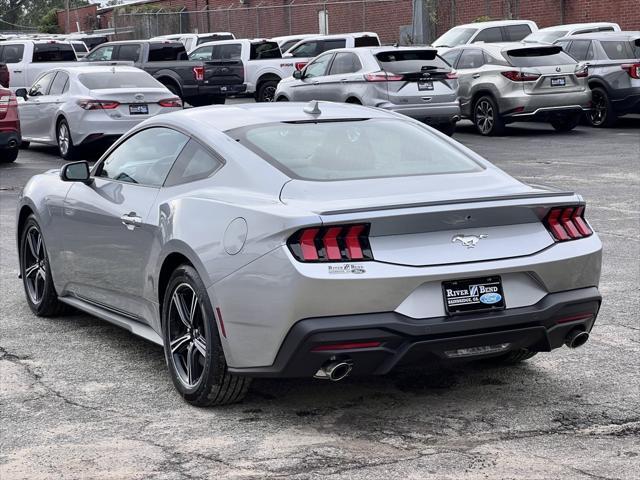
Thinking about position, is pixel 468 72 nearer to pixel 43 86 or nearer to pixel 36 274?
pixel 43 86

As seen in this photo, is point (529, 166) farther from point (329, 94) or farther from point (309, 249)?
point (309, 249)

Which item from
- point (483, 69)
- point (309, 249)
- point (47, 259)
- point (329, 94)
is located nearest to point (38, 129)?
point (329, 94)

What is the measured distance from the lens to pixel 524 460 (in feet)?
16.5

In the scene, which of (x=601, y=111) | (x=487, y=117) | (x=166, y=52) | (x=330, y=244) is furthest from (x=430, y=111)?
(x=330, y=244)

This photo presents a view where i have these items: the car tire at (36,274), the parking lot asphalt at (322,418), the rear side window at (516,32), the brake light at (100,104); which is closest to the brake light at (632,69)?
the rear side window at (516,32)

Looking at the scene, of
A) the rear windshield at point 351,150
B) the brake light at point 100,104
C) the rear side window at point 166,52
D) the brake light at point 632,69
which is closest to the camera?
the rear windshield at point 351,150

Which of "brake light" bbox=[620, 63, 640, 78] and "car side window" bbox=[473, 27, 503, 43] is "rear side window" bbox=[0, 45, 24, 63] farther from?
"brake light" bbox=[620, 63, 640, 78]

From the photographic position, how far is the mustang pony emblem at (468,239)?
18.0 feet

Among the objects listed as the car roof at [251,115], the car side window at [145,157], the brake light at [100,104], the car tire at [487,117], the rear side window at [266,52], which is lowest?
the car tire at [487,117]

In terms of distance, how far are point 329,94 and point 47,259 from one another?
15.4m

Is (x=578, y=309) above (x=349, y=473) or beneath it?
above

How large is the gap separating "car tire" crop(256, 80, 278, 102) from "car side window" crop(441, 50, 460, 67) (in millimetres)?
9074

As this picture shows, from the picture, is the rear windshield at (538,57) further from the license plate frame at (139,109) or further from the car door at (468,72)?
the license plate frame at (139,109)

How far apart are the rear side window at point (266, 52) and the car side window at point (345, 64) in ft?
35.1
